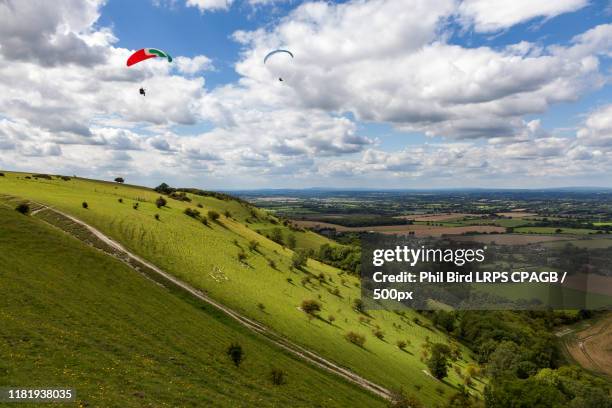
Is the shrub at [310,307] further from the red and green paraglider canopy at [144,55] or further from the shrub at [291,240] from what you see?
the shrub at [291,240]

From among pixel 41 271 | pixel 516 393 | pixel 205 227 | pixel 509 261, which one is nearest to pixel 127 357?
pixel 41 271

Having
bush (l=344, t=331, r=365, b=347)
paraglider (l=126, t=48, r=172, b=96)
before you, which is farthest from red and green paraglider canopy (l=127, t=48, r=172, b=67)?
bush (l=344, t=331, r=365, b=347)

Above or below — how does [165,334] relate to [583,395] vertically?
above

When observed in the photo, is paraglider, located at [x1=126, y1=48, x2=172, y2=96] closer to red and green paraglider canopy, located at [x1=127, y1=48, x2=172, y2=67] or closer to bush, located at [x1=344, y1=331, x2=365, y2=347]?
red and green paraglider canopy, located at [x1=127, y1=48, x2=172, y2=67]

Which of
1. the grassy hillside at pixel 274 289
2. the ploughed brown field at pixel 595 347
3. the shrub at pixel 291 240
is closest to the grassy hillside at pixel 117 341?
the grassy hillside at pixel 274 289

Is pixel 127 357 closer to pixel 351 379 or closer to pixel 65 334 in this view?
pixel 65 334

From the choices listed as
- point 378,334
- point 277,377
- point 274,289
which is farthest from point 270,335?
point 378,334
